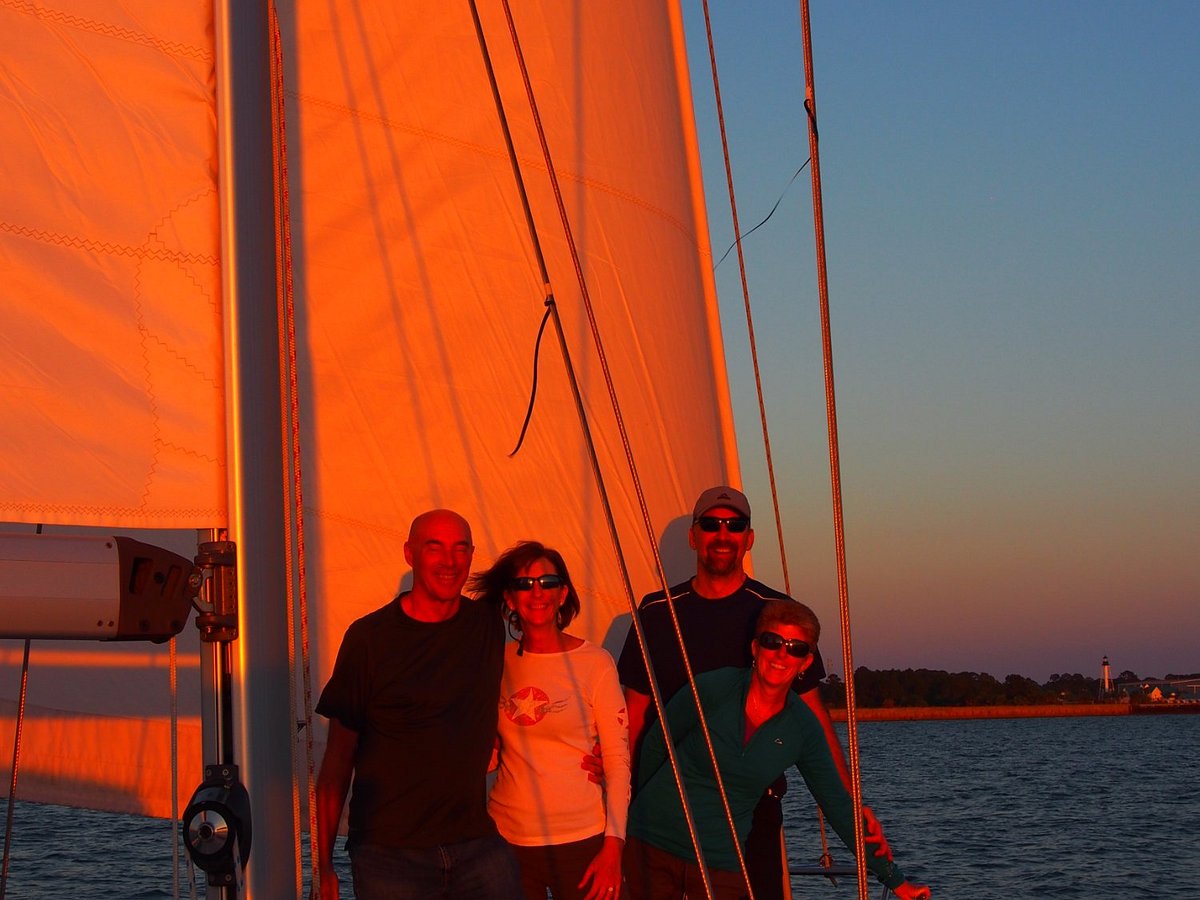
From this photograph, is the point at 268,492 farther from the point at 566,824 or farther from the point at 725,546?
the point at 725,546

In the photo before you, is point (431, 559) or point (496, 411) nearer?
point (431, 559)

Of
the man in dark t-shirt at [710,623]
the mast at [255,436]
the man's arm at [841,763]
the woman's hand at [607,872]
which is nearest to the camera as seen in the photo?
the mast at [255,436]

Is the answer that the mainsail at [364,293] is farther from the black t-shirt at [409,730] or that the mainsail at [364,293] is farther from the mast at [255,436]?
the black t-shirt at [409,730]

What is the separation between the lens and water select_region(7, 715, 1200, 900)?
24250mm

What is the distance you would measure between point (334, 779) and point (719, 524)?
3.86 ft

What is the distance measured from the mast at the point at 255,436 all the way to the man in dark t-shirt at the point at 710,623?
1.40 m

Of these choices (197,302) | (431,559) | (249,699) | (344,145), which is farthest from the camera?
(344,145)

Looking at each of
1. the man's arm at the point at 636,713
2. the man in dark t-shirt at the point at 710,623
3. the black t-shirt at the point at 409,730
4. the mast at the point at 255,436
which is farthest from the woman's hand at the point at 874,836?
the mast at the point at 255,436

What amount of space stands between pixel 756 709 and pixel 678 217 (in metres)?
1.66

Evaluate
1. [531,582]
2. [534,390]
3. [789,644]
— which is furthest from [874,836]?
[534,390]

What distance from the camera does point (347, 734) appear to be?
289 centimetres

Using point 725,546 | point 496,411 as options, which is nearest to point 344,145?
point 496,411

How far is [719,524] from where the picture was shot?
3.56m

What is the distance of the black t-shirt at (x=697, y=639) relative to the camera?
354 centimetres
